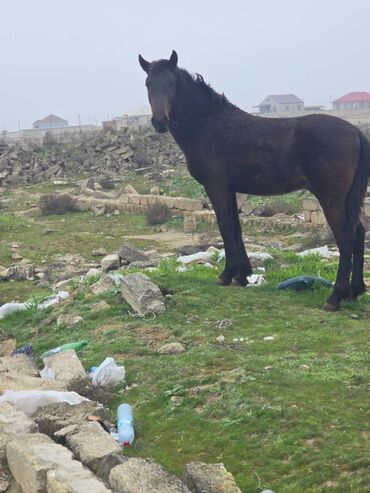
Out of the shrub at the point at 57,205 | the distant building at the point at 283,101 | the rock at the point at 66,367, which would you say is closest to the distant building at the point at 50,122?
the distant building at the point at 283,101

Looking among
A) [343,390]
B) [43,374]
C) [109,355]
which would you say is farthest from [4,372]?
[343,390]

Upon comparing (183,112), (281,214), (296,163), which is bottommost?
(281,214)

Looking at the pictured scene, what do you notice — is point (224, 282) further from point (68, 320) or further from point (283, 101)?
point (283, 101)

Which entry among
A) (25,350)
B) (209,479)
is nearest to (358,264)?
(25,350)

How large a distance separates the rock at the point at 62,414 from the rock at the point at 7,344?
2.55 m

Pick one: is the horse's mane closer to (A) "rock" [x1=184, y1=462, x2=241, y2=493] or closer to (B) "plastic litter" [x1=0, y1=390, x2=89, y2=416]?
(B) "plastic litter" [x1=0, y1=390, x2=89, y2=416]

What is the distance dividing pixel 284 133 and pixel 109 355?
3077 mm

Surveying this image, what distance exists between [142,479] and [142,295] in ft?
12.4

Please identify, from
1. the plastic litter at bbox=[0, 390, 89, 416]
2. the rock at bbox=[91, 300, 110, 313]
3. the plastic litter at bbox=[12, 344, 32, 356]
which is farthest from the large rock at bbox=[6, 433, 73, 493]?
the rock at bbox=[91, 300, 110, 313]

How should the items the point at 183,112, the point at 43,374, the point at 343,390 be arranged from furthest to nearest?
the point at 183,112, the point at 43,374, the point at 343,390

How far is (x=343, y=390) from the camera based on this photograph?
4.88m

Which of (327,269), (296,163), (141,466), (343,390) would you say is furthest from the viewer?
(327,269)

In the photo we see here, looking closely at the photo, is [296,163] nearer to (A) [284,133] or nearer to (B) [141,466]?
(A) [284,133]

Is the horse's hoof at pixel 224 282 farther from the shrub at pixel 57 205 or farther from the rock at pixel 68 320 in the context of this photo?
the shrub at pixel 57 205
